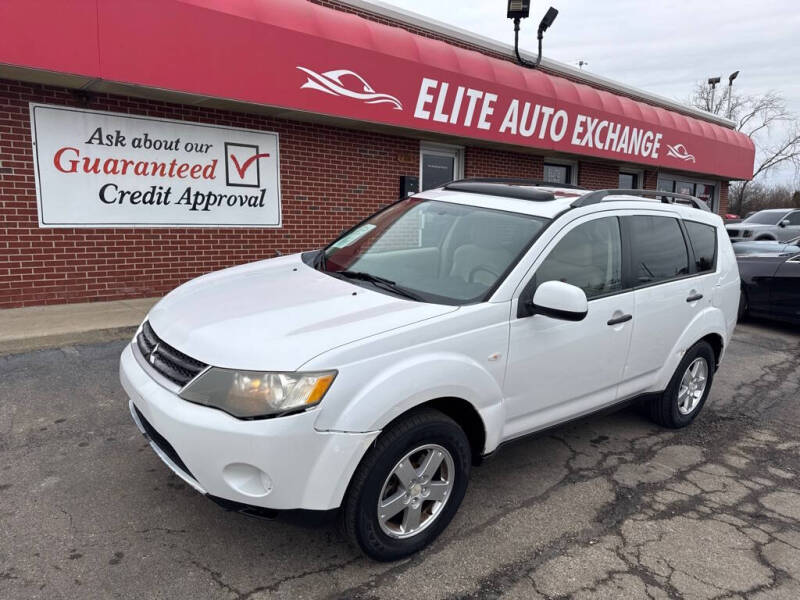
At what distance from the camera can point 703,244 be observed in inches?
173

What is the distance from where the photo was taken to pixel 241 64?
666 centimetres

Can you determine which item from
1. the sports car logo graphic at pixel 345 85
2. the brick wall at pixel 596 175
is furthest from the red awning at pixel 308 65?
the brick wall at pixel 596 175

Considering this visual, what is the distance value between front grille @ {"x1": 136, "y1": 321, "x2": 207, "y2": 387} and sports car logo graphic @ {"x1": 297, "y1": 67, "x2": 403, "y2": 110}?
5262 millimetres

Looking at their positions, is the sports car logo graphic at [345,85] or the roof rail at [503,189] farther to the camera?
the sports car logo graphic at [345,85]

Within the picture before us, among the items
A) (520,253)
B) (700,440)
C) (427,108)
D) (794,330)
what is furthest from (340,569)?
(794,330)

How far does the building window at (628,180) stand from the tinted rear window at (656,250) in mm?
11783

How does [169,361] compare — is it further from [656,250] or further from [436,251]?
[656,250]

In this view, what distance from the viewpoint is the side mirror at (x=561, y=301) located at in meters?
2.79

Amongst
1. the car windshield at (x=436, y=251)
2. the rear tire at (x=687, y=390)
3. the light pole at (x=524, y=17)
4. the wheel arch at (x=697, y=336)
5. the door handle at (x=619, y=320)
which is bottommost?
the rear tire at (x=687, y=390)

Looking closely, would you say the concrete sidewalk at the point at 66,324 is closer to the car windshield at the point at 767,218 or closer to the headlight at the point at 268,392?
the headlight at the point at 268,392

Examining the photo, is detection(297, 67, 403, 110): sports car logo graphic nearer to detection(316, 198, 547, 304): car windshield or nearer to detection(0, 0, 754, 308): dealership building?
detection(0, 0, 754, 308): dealership building

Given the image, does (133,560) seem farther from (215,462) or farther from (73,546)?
(215,462)

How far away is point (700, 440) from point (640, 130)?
10732 millimetres

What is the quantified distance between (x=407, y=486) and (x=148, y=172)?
6.01 meters
